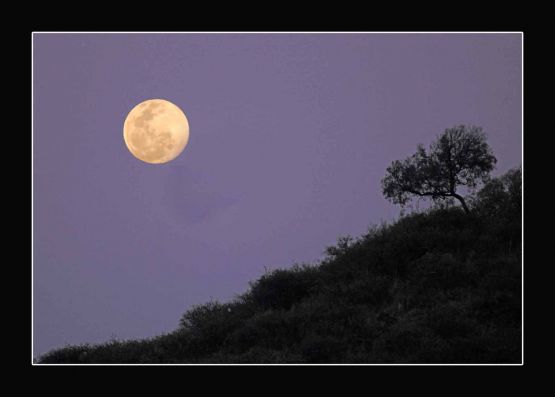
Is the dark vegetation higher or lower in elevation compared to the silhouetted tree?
lower

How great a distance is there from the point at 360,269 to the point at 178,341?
326 inches

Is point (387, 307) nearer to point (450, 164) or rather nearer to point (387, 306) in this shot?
point (387, 306)

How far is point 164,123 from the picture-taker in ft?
152

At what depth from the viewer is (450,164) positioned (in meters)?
41.1

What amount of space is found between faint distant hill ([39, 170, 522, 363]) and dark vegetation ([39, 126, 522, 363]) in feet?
0.15

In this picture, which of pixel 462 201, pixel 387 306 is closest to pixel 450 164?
pixel 462 201

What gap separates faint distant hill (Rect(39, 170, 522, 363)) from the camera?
94.5 feet

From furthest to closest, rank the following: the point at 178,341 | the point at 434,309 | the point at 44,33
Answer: the point at 178,341
the point at 434,309
the point at 44,33

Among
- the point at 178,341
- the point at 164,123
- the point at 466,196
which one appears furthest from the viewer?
the point at 164,123

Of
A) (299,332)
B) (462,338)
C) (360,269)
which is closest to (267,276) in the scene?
(360,269)

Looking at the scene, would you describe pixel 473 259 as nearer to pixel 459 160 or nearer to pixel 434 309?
pixel 434 309

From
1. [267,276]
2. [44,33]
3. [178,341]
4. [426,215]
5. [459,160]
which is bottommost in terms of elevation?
[178,341]

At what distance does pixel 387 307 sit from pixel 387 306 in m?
0.16

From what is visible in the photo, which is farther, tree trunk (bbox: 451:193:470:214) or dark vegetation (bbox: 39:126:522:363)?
tree trunk (bbox: 451:193:470:214)
